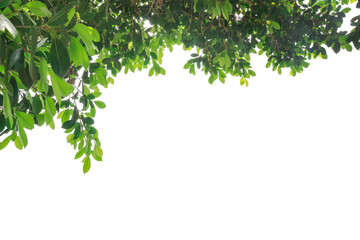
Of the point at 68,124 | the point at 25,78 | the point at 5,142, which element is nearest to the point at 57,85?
the point at 25,78

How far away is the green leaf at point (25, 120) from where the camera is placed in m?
0.68

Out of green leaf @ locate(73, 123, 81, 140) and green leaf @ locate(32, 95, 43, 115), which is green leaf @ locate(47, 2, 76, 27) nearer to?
green leaf @ locate(32, 95, 43, 115)

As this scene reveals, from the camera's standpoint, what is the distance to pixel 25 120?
0.68 meters

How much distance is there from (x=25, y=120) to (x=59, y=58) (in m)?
0.35

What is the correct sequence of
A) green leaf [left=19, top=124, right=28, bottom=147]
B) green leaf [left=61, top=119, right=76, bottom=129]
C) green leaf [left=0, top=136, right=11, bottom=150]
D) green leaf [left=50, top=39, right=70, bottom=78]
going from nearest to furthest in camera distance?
1. green leaf [left=50, top=39, right=70, bottom=78]
2. green leaf [left=19, top=124, right=28, bottom=147]
3. green leaf [left=0, top=136, right=11, bottom=150]
4. green leaf [left=61, top=119, right=76, bottom=129]

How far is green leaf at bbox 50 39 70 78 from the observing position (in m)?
0.40

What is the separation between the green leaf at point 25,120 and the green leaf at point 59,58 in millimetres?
330

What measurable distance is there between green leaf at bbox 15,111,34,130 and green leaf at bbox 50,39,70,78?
0.33m

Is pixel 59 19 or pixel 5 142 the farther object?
pixel 5 142

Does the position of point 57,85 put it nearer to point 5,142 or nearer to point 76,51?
point 76,51

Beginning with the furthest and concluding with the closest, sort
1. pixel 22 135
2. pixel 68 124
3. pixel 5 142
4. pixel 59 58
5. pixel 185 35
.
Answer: pixel 185 35, pixel 68 124, pixel 5 142, pixel 22 135, pixel 59 58

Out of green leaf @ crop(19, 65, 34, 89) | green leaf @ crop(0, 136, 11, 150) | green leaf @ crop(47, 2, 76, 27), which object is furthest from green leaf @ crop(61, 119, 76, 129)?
green leaf @ crop(47, 2, 76, 27)

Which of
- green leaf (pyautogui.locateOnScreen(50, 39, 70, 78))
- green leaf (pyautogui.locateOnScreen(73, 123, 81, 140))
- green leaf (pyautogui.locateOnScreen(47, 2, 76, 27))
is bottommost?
green leaf (pyautogui.locateOnScreen(50, 39, 70, 78))

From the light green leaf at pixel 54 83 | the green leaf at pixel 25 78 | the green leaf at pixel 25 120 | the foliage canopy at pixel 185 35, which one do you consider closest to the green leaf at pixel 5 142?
the foliage canopy at pixel 185 35
